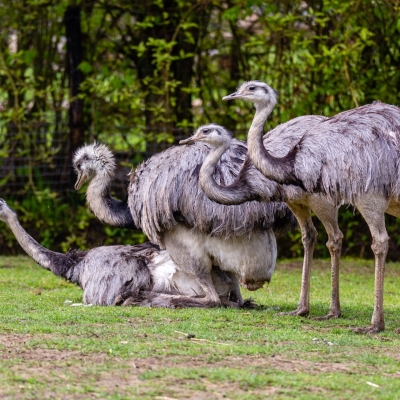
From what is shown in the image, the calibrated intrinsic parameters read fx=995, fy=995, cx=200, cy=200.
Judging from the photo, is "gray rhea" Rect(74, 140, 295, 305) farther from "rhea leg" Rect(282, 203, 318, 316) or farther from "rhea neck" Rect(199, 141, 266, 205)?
"rhea neck" Rect(199, 141, 266, 205)

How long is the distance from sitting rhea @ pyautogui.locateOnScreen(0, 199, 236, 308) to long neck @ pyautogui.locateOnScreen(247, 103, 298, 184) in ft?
4.32

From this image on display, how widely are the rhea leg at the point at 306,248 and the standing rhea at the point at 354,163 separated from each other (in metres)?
0.46

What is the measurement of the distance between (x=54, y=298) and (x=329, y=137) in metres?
2.73

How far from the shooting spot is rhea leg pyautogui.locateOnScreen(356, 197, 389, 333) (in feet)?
20.0

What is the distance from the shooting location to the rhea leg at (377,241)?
609cm

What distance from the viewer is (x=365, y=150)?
242 inches

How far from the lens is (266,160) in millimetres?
6344

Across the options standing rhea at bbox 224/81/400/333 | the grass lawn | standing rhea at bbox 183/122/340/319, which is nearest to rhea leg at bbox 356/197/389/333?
standing rhea at bbox 224/81/400/333

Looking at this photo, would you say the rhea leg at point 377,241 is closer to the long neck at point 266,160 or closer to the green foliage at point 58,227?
the long neck at point 266,160

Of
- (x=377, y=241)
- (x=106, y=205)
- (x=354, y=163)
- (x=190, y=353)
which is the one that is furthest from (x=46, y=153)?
(x=190, y=353)

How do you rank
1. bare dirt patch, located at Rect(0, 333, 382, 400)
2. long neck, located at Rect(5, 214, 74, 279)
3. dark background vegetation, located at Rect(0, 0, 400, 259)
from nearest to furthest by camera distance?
bare dirt patch, located at Rect(0, 333, 382, 400) < long neck, located at Rect(5, 214, 74, 279) < dark background vegetation, located at Rect(0, 0, 400, 259)

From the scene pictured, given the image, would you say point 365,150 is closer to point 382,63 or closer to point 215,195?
point 215,195

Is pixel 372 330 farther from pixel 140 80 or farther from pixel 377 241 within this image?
pixel 140 80

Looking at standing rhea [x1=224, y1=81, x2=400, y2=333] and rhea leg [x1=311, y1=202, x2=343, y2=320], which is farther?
rhea leg [x1=311, y1=202, x2=343, y2=320]
